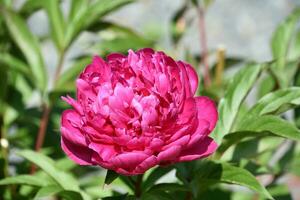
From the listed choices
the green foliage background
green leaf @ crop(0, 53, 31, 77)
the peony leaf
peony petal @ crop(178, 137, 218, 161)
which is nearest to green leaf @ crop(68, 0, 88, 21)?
the green foliage background

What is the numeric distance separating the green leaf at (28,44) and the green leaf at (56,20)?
0.17 ft

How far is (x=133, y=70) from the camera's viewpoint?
0.87 metres

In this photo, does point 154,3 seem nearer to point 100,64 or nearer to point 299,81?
point 299,81

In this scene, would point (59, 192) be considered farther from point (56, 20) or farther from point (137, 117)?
point (56, 20)

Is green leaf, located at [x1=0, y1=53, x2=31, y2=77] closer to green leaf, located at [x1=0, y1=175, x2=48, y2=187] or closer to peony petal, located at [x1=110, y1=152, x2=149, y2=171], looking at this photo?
green leaf, located at [x1=0, y1=175, x2=48, y2=187]

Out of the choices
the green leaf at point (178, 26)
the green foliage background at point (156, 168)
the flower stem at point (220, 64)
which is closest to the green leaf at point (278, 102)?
the green foliage background at point (156, 168)

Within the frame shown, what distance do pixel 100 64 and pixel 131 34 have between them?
566 mm

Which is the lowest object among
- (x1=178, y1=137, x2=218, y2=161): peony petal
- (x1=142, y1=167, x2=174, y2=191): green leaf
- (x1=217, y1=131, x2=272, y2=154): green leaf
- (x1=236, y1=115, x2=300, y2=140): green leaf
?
(x1=142, y1=167, x2=174, y2=191): green leaf

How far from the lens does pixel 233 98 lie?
108 centimetres

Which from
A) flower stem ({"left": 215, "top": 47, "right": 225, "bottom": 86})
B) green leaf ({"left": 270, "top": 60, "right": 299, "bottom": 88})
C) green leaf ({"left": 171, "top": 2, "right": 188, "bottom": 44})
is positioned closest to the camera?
green leaf ({"left": 270, "top": 60, "right": 299, "bottom": 88})

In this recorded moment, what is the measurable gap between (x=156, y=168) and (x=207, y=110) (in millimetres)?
203

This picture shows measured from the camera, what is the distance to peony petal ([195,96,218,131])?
881 mm

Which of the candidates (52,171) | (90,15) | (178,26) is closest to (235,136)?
(52,171)

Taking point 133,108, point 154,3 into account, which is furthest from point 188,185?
point 154,3
